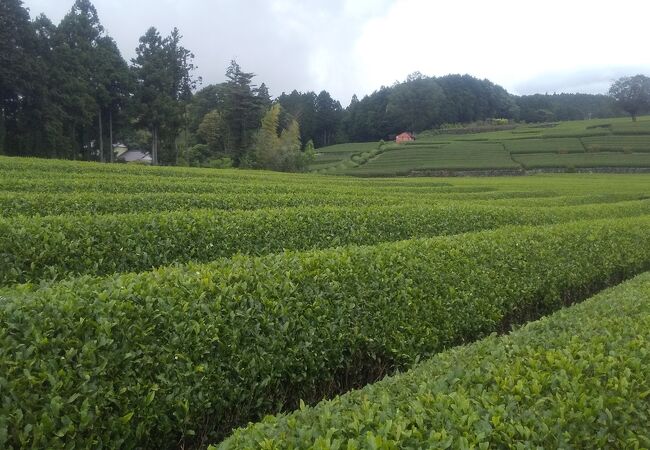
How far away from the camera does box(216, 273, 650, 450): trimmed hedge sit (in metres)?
2.79

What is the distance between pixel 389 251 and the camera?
24.0 feet

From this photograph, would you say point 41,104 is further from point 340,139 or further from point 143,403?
point 340,139

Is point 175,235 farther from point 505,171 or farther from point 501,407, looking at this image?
point 505,171

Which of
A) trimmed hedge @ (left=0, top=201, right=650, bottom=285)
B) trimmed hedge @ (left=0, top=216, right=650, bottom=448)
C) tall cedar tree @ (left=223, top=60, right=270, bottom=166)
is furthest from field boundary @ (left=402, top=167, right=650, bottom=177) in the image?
trimmed hedge @ (left=0, top=216, right=650, bottom=448)

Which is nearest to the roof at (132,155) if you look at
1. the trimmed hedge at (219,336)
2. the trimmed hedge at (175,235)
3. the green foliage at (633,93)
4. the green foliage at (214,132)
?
the green foliage at (214,132)

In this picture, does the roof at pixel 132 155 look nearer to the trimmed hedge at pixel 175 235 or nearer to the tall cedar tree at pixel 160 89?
the tall cedar tree at pixel 160 89

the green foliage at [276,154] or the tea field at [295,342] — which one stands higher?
the green foliage at [276,154]

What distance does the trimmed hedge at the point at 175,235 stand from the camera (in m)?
6.75

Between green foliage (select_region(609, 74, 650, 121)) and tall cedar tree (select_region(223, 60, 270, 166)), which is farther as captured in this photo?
green foliage (select_region(609, 74, 650, 121))

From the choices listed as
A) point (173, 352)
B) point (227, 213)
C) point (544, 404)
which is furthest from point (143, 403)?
point (227, 213)

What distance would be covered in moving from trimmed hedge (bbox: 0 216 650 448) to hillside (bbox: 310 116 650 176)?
187 ft

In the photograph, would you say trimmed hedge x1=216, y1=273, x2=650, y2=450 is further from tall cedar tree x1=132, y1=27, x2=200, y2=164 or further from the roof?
the roof

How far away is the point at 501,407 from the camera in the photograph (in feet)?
9.93

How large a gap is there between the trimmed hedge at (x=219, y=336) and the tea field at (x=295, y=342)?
0.02m
